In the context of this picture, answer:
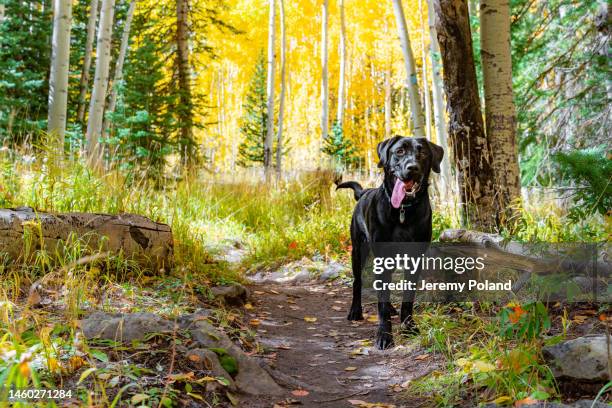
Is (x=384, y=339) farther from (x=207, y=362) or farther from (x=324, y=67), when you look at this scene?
(x=324, y=67)

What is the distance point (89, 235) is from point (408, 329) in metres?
2.57

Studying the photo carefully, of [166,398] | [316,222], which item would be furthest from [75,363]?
[316,222]

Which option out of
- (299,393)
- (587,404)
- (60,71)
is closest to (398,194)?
(299,393)

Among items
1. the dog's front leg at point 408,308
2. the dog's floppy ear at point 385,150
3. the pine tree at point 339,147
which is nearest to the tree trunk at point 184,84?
the pine tree at point 339,147

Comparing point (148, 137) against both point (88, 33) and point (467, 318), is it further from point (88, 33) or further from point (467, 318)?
point (467, 318)

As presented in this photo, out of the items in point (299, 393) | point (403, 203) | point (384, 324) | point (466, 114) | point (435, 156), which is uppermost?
point (466, 114)

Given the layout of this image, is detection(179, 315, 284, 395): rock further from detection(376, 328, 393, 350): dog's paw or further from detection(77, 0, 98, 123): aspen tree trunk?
detection(77, 0, 98, 123): aspen tree trunk

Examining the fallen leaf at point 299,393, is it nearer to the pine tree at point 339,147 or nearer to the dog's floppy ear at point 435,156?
the dog's floppy ear at point 435,156

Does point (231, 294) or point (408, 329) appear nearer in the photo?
point (408, 329)

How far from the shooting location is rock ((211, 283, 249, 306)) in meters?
4.79

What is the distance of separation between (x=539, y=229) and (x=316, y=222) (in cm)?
387

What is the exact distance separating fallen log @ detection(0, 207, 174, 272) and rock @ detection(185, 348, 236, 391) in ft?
3.82

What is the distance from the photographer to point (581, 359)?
2.60 meters

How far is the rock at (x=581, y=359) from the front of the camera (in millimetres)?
2535
